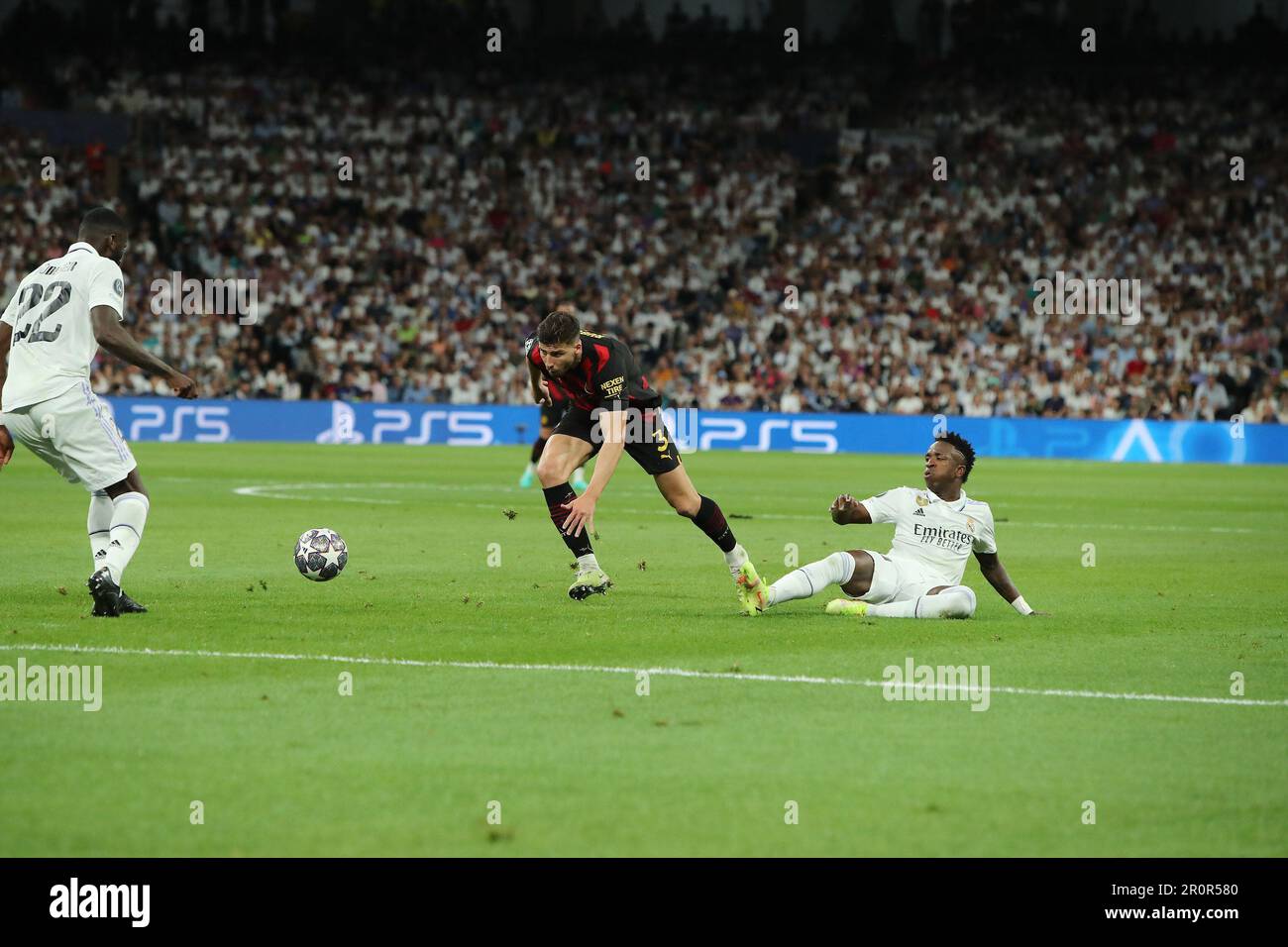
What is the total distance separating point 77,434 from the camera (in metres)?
10.6

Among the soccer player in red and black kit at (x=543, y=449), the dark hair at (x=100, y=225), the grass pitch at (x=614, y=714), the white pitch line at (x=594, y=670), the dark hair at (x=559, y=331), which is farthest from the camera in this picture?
the soccer player in red and black kit at (x=543, y=449)

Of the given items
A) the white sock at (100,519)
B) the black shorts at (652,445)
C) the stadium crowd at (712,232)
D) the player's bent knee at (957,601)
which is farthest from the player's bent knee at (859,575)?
the stadium crowd at (712,232)

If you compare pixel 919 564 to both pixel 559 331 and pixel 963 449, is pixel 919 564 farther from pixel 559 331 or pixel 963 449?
pixel 559 331

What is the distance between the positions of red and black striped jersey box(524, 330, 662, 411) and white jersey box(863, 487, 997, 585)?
1.90 m

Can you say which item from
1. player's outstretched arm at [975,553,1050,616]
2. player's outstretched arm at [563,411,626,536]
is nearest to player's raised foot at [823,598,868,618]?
player's outstretched arm at [975,553,1050,616]

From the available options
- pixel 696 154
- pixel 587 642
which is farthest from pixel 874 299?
pixel 587 642

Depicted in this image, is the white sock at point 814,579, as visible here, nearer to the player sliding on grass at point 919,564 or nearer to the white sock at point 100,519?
the player sliding on grass at point 919,564

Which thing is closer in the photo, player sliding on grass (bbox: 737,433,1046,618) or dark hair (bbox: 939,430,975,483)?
player sliding on grass (bbox: 737,433,1046,618)

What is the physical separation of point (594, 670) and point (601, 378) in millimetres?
3349

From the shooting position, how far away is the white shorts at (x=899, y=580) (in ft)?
37.2

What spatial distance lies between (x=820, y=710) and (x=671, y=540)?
9716mm

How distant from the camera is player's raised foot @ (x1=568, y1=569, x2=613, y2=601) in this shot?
40.5 feet

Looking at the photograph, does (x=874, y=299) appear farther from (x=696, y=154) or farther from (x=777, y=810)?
(x=777, y=810)

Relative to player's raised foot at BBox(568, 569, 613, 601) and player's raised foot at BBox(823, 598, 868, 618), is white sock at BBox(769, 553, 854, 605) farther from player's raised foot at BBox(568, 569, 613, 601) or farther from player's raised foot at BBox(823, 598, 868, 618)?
player's raised foot at BBox(568, 569, 613, 601)
